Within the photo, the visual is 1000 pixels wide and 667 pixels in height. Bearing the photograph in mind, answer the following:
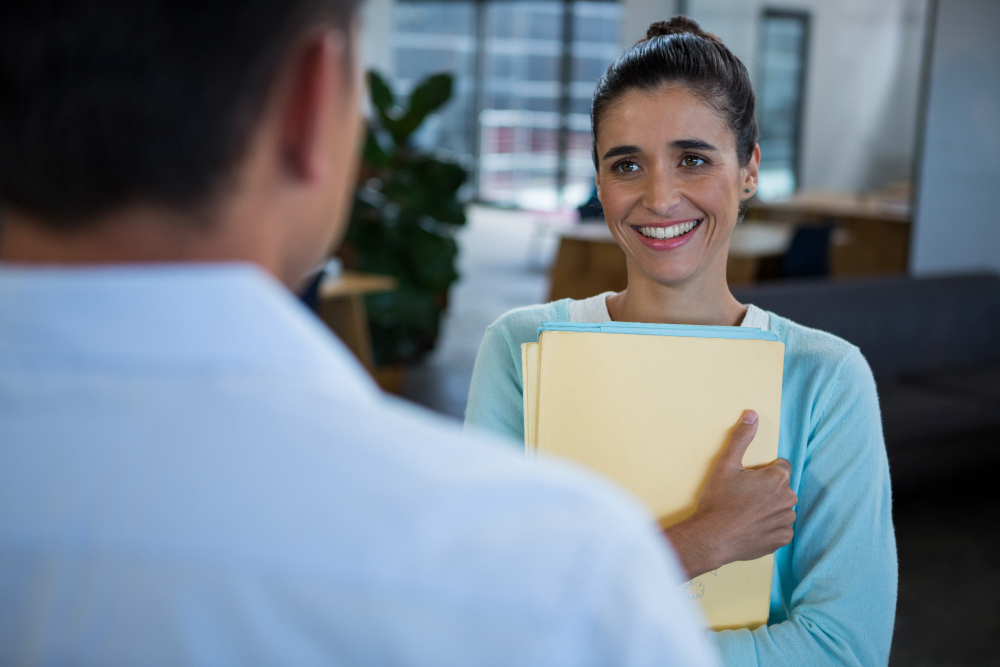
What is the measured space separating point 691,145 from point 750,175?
0.18m

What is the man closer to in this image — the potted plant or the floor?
the floor

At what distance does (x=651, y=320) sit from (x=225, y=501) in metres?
0.92

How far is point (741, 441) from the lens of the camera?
40.2 inches

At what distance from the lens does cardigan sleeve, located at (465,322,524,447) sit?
120cm

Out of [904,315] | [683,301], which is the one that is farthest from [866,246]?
[683,301]

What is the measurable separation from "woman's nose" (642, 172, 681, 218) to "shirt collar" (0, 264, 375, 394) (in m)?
0.79

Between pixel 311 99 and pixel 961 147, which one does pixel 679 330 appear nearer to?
pixel 311 99

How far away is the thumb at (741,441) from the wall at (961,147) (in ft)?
17.3

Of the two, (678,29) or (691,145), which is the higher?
(678,29)

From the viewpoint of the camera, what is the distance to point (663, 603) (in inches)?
17.3

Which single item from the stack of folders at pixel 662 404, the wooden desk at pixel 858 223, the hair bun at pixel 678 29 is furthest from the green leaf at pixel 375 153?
the stack of folders at pixel 662 404

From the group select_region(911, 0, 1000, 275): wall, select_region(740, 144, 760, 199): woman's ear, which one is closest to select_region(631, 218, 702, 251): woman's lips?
select_region(740, 144, 760, 199): woman's ear

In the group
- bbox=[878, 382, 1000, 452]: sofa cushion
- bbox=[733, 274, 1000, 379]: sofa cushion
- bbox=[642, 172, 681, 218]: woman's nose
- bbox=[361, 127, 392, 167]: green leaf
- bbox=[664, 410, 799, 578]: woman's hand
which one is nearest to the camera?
bbox=[664, 410, 799, 578]: woman's hand

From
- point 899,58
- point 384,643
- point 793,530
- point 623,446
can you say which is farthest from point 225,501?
point 899,58
